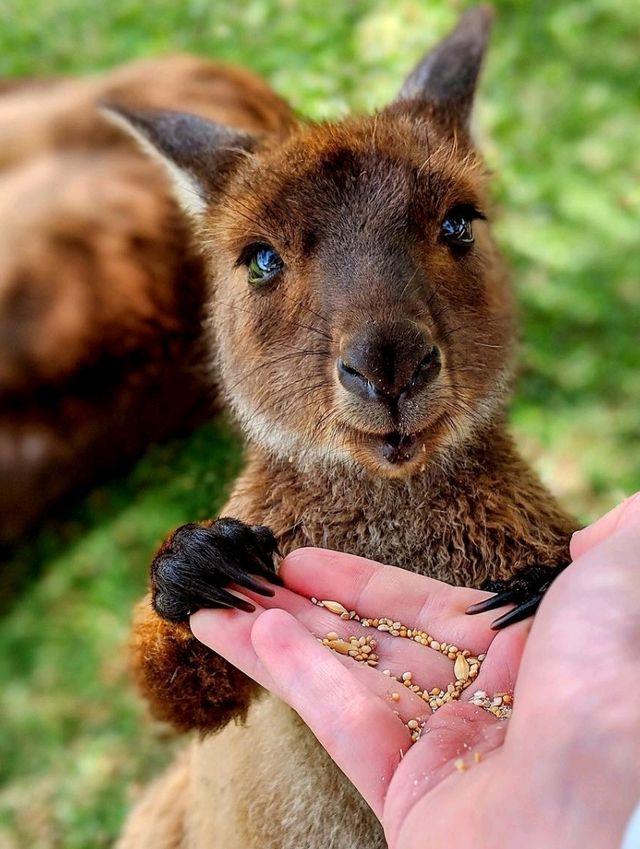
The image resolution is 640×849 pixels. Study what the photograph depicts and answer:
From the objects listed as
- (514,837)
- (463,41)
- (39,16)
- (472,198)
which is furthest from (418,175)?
(39,16)

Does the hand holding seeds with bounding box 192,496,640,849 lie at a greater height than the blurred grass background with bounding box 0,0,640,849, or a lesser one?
lesser

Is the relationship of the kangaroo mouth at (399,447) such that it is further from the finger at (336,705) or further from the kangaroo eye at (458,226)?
the kangaroo eye at (458,226)

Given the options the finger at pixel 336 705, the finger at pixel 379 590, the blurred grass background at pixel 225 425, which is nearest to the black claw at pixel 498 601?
the finger at pixel 379 590

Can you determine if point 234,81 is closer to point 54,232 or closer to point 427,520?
point 54,232

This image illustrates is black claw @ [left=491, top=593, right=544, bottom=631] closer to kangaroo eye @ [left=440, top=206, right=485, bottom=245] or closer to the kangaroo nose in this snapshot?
the kangaroo nose

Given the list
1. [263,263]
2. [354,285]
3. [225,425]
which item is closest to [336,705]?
[354,285]

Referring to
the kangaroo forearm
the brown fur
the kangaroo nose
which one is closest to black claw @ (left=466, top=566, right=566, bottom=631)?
the kangaroo nose
